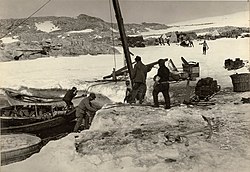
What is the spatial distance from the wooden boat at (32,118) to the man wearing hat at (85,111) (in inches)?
1.0

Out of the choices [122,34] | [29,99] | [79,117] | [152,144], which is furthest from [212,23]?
[29,99]

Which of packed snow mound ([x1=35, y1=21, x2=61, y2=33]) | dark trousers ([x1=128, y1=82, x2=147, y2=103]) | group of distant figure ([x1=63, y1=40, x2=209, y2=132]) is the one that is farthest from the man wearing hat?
packed snow mound ([x1=35, y1=21, x2=61, y2=33])

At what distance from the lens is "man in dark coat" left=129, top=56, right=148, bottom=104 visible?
160cm

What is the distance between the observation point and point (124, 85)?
160cm

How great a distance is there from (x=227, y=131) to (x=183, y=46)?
1.27 ft

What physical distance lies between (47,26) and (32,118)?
37cm

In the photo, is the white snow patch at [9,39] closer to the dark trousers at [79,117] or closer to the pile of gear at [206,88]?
the dark trousers at [79,117]

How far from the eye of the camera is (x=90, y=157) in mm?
1507

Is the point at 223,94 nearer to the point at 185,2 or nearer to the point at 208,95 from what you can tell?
the point at 208,95

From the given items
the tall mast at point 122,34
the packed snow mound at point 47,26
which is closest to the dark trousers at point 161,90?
the tall mast at point 122,34

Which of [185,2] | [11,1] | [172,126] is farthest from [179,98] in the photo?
[11,1]

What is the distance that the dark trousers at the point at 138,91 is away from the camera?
1.60 meters

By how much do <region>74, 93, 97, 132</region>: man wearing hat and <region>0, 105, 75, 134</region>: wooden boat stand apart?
0.09 ft

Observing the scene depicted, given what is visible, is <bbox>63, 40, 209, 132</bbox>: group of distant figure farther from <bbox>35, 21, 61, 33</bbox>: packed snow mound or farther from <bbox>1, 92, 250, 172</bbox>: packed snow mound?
<bbox>35, 21, 61, 33</bbox>: packed snow mound
